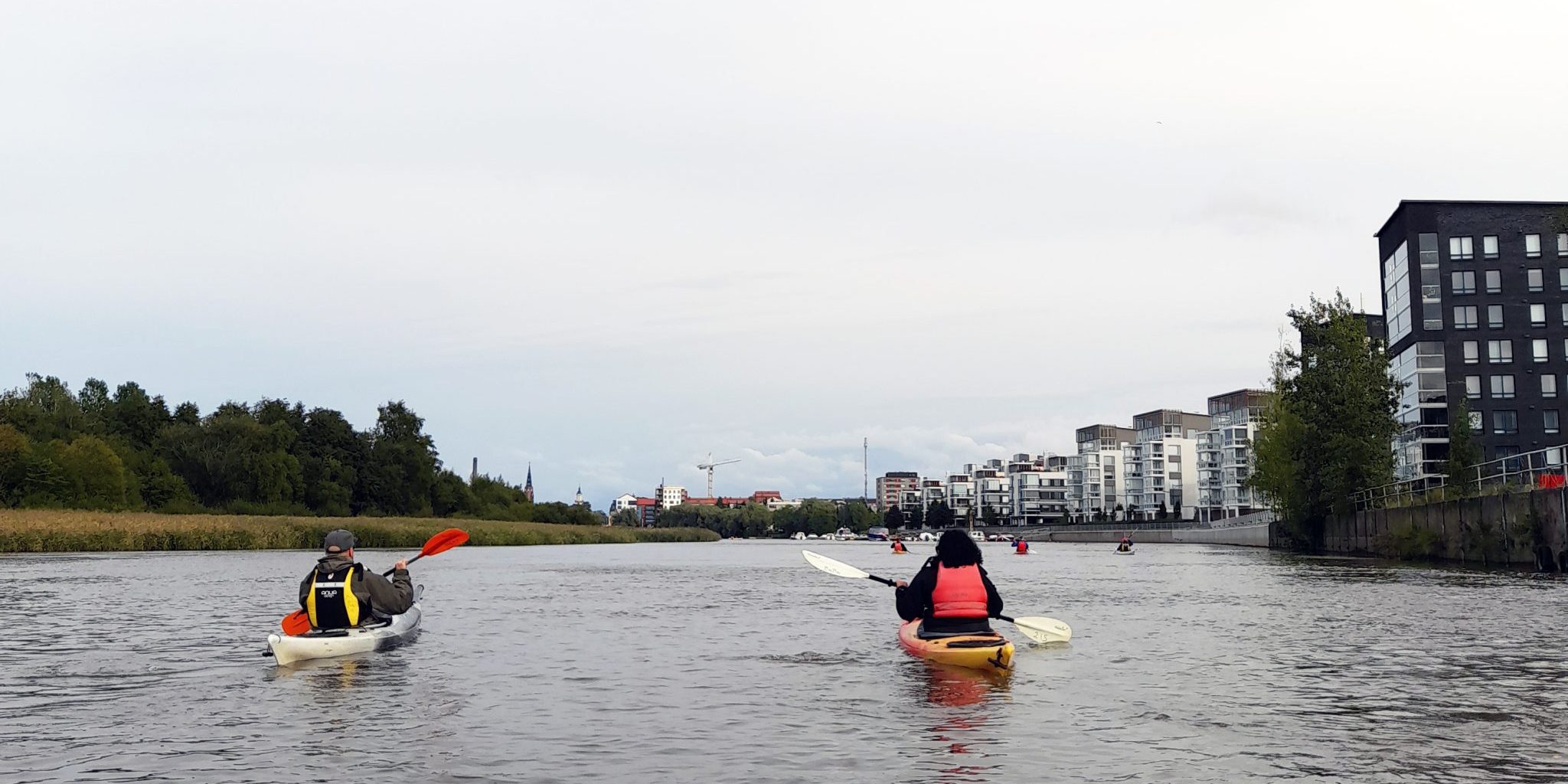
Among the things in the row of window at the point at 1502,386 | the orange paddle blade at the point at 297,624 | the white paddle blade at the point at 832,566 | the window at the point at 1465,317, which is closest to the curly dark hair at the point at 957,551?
the white paddle blade at the point at 832,566

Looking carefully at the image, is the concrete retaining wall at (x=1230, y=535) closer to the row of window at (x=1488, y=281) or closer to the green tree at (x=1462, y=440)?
the green tree at (x=1462, y=440)

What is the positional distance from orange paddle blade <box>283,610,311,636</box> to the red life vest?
9380mm

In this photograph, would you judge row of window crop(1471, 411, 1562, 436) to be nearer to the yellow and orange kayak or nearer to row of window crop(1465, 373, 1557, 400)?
row of window crop(1465, 373, 1557, 400)

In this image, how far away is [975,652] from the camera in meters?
18.3

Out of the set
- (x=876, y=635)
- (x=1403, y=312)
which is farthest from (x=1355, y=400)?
(x=876, y=635)

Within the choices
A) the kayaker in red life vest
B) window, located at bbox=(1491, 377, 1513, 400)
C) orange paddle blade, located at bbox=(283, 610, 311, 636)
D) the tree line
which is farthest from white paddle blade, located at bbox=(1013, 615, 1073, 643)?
window, located at bbox=(1491, 377, 1513, 400)

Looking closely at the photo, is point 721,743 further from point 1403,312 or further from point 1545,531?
point 1403,312

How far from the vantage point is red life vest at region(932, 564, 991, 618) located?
1892 cm

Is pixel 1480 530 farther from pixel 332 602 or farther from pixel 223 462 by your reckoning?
pixel 223 462

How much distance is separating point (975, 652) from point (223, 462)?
105m

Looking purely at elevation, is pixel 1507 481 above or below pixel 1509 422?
below

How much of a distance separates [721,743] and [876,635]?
11782 mm

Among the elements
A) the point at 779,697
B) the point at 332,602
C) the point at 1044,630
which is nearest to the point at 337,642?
the point at 332,602

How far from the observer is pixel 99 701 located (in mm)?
15766
